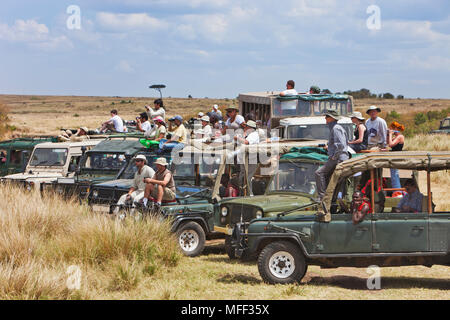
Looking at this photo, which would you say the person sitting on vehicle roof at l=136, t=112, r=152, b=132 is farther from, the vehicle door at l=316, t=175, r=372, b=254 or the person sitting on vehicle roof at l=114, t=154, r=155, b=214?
the vehicle door at l=316, t=175, r=372, b=254

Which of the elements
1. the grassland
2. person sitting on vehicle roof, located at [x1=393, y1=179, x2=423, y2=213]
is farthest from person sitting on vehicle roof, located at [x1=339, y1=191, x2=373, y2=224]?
the grassland

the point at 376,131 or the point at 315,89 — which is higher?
the point at 315,89

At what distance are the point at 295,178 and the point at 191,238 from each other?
7.24 feet

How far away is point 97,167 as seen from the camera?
16.5m

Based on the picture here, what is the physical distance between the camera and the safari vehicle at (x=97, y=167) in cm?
1580

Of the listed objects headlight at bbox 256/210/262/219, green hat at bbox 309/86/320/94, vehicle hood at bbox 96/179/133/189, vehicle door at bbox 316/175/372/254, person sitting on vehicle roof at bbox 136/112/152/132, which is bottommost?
vehicle door at bbox 316/175/372/254

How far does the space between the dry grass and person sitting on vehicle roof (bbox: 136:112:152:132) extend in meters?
5.83

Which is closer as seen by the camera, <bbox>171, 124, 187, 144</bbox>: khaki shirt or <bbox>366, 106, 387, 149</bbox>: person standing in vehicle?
<bbox>366, 106, 387, 149</bbox>: person standing in vehicle

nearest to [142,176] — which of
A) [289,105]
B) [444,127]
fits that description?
[289,105]

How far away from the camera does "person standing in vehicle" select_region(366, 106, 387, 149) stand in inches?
573

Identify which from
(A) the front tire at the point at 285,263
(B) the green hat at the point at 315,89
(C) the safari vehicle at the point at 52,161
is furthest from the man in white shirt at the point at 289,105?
(A) the front tire at the point at 285,263

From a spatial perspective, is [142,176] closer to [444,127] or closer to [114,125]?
[114,125]

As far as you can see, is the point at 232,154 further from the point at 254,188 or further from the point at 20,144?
the point at 20,144
